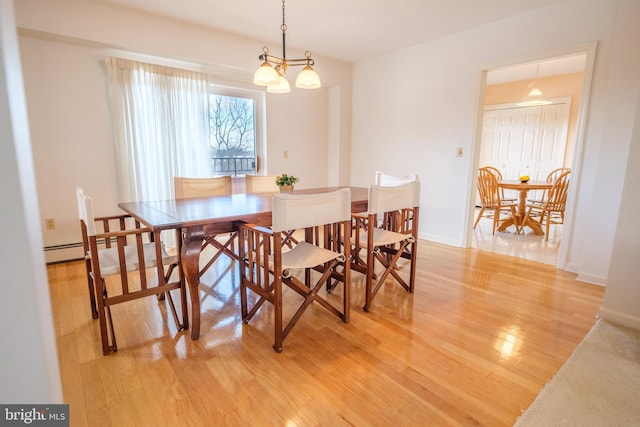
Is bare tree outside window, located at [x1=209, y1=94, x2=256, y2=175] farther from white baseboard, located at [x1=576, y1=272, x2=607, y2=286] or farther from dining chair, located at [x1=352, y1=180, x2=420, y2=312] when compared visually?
white baseboard, located at [x1=576, y1=272, x2=607, y2=286]

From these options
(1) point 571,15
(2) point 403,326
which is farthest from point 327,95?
(2) point 403,326

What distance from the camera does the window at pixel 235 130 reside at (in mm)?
3912

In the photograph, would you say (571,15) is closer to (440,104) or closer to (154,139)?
(440,104)

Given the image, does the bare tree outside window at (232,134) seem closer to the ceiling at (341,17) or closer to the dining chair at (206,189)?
the ceiling at (341,17)

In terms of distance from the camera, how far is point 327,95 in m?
4.82

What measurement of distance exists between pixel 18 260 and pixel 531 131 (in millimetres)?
7042

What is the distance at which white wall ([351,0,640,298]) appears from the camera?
2.49 m

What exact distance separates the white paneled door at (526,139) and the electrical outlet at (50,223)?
6.99 m

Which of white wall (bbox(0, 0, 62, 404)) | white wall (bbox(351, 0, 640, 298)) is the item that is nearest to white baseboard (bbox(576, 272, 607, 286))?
white wall (bbox(351, 0, 640, 298))

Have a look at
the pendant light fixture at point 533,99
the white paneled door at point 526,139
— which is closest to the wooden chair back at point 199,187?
the pendant light fixture at point 533,99

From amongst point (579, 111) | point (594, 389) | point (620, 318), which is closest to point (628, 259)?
point (620, 318)

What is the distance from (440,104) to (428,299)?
8.04 ft

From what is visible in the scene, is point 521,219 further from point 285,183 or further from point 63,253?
point 63,253

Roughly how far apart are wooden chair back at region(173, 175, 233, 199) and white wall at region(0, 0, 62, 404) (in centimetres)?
220
